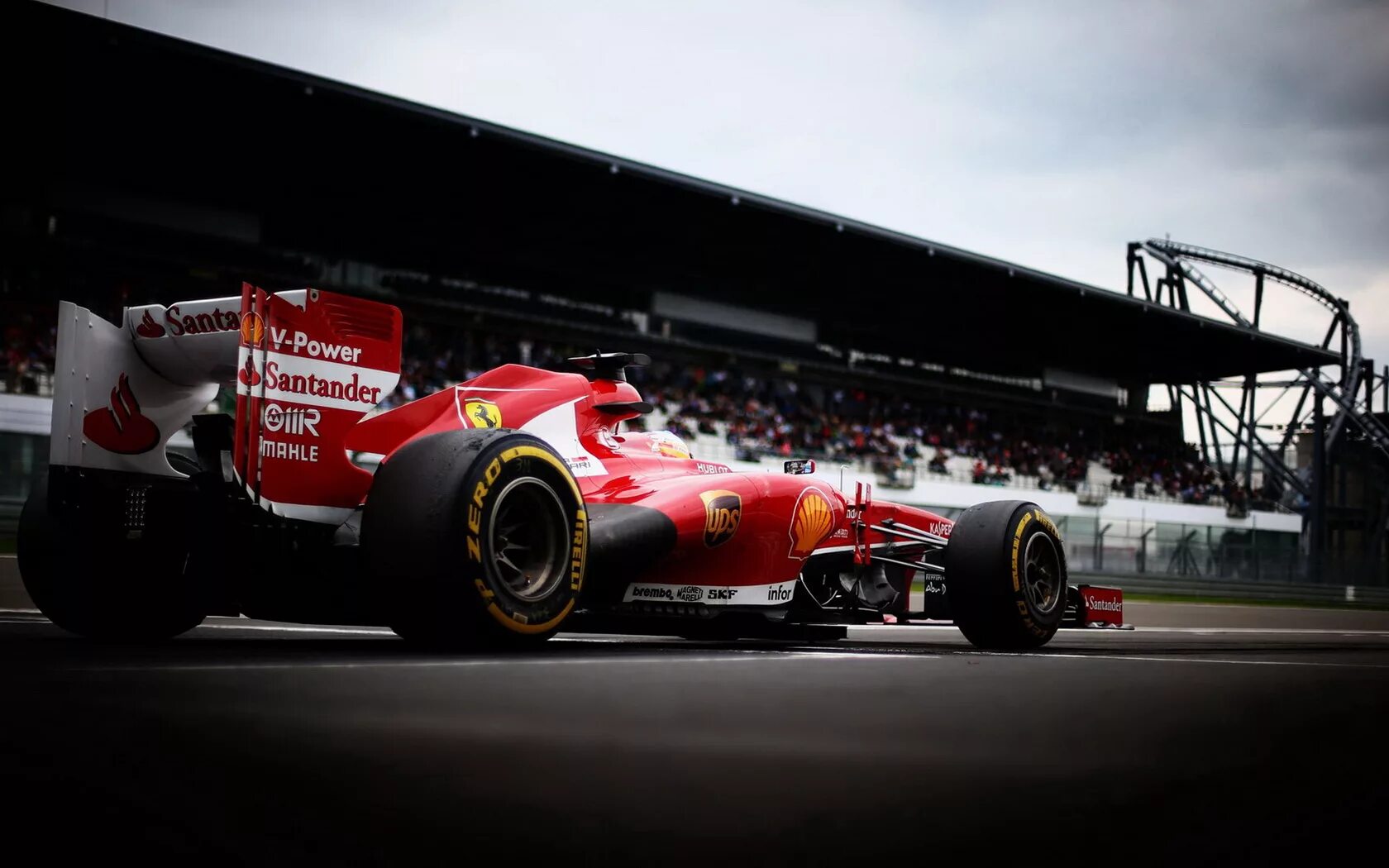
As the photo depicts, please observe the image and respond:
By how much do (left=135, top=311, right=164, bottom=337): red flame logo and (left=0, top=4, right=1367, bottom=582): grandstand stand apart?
15377mm

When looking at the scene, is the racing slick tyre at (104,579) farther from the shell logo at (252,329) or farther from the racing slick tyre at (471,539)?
the racing slick tyre at (471,539)

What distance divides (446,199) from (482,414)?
81.2 ft

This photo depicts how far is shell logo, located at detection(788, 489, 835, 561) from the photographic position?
24.1 ft

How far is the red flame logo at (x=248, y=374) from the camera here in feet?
16.7

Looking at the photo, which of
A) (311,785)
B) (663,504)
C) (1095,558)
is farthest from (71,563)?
(1095,558)

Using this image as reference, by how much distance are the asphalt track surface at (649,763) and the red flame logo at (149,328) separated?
1.64m

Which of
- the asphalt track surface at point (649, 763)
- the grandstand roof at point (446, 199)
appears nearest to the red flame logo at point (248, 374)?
the asphalt track surface at point (649, 763)

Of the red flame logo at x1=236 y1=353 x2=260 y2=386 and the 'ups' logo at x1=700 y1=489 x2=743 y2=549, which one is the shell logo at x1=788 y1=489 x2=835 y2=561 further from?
the red flame logo at x1=236 y1=353 x2=260 y2=386

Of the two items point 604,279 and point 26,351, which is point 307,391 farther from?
point 604,279

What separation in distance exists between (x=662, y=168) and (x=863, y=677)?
26.4 meters

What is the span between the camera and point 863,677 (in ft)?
15.9

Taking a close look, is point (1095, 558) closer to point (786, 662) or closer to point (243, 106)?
point (243, 106)

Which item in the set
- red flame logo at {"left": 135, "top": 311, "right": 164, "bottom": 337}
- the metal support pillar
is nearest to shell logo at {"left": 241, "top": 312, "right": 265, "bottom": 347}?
red flame logo at {"left": 135, "top": 311, "right": 164, "bottom": 337}

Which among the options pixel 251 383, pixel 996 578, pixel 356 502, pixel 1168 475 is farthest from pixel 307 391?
pixel 1168 475
